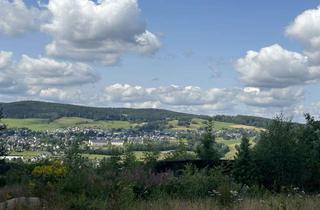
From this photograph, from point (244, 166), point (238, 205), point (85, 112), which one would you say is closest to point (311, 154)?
point (244, 166)

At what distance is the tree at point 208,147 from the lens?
24562 millimetres

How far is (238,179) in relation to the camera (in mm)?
19062

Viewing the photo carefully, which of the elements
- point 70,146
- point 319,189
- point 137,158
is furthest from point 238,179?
point 70,146

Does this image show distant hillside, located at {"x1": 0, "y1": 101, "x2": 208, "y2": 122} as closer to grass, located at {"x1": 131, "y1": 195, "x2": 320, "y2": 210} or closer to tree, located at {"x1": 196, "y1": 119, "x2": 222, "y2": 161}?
tree, located at {"x1": 196, "y1": 119, "x2": 222, "y2": 161}

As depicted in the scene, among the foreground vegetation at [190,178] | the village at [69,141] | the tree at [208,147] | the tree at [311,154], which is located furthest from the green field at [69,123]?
the tree at [311,154]

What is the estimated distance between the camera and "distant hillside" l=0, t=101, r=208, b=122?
434 feet

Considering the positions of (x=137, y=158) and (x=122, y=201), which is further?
(x=137, y=158)

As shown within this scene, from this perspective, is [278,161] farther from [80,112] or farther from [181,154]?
[80,112]

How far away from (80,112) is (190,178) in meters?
126

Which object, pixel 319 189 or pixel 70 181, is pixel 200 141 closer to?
pixel 319 189

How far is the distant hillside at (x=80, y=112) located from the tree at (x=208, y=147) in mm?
100822

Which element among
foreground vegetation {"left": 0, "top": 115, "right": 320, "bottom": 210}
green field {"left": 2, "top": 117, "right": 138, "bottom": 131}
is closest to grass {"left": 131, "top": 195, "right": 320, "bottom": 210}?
foreground vegetation {"left": 0, "top": 115, "right": 320, "bottom": 210}

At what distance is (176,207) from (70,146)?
42.2ft

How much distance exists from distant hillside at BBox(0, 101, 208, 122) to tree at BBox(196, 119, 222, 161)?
331ft
